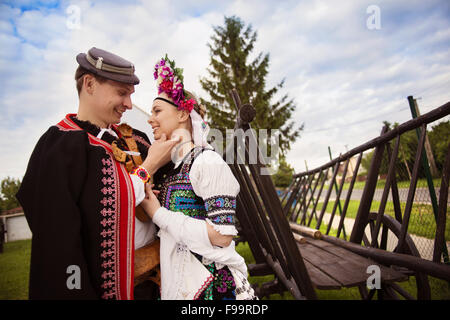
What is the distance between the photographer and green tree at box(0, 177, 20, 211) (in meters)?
39.2

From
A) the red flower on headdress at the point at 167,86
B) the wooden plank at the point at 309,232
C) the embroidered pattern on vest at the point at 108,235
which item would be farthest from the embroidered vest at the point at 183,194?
the wooden plank at the point at 309,232

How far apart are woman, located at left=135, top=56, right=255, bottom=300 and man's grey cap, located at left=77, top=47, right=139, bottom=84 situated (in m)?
0.56

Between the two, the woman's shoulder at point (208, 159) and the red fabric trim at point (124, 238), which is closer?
the red fabric trim at point (124, 238)

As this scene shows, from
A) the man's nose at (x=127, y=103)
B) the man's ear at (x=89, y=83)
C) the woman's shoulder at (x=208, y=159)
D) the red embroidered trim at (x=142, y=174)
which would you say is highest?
the man's ear at (x=89, y=83)

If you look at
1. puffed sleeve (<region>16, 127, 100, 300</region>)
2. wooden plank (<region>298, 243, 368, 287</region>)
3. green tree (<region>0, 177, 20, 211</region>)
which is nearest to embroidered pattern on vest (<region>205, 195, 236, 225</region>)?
puffed sleeve (<region>16, 127, 100, 300</region>)

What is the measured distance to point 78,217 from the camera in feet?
3.45

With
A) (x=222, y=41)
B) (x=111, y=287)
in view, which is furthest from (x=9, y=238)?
(x=111, y=287)

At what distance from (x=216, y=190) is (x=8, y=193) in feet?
188

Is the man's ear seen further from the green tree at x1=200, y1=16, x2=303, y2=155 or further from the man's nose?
the green tree at x1=200, y1=16, x2=303, y2=155

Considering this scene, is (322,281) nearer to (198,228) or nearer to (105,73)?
(198,228)

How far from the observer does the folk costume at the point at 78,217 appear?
3.30 feet

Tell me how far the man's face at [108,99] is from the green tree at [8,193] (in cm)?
4893

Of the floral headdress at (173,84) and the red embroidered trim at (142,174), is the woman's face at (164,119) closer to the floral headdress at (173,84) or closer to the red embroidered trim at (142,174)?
the floral headdress at (173,84)
